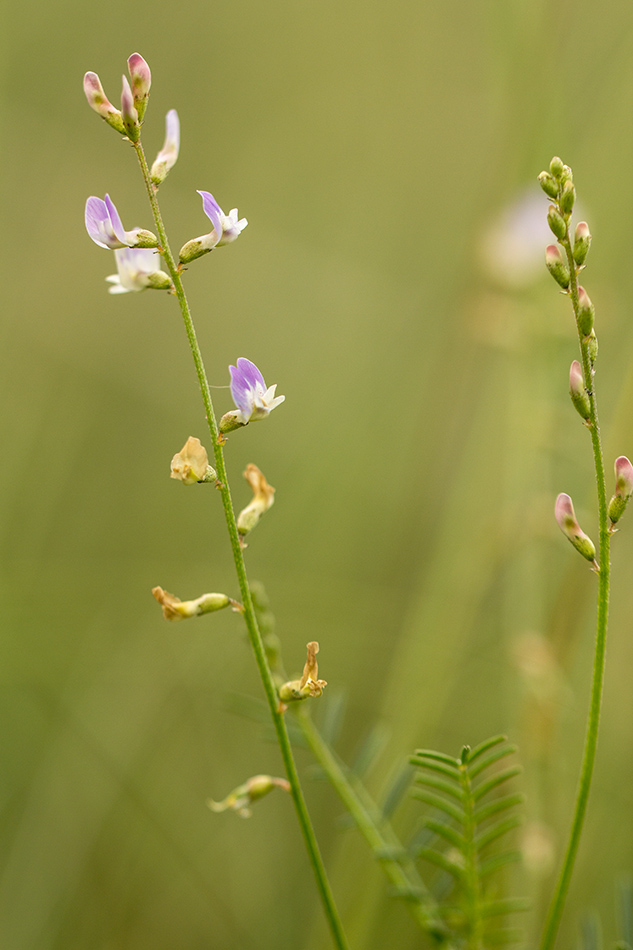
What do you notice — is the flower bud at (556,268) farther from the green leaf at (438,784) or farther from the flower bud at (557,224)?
the green leaf at (438,784)

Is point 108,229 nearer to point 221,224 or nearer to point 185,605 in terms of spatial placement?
point 221,224

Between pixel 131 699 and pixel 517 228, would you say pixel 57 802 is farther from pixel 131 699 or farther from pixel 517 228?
pixel 517 228

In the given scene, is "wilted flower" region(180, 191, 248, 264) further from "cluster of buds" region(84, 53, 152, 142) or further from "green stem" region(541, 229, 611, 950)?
"green stem" region(541, 229, 611, 950)

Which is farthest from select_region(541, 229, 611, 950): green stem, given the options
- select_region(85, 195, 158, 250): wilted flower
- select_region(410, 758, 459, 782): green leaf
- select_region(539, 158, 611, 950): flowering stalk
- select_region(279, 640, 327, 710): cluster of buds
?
select_region(85, 195, 158, 250): wilted flower

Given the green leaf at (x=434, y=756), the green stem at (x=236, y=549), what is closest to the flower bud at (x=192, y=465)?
the green stem at (x=236, y=549)

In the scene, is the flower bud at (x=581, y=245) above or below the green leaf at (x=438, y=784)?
above

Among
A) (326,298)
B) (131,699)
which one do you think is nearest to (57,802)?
(131,699)
